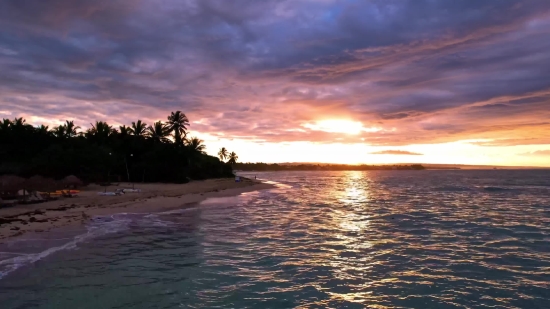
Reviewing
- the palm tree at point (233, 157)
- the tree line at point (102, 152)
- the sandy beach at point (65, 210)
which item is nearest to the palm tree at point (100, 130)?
the tree line at point (102, 152)

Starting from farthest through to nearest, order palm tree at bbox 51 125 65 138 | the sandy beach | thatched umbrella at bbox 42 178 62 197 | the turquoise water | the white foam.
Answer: palm tree at bbox 51 125 65 138 < thatched umbrella at bbox 42 178 62 197 < the sandy beach < the white foam < the turquoise water

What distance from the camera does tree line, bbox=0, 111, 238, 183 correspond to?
160 feet

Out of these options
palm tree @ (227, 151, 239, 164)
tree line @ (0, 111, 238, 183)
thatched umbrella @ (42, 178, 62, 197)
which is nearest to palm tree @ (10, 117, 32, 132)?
tree line @ (0, 111, 238, 183)

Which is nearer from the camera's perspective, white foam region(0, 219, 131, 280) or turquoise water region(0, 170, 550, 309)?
turquoise water region(0, 170, 550, 309)

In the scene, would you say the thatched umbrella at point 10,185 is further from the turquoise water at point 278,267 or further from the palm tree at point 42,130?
the palm tree at point 42,130

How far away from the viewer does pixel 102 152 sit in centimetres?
5184

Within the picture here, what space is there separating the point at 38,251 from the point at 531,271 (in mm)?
17221

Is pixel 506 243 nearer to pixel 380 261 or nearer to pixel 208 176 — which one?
pixel 380 261

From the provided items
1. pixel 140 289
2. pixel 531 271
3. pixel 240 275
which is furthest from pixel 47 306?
pixel 531 271

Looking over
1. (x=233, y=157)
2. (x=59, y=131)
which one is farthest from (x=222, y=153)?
(x=59, y=131)

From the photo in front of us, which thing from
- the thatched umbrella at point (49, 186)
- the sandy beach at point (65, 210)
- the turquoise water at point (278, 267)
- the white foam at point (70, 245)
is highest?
the thatched umbrella at point (49, 186)

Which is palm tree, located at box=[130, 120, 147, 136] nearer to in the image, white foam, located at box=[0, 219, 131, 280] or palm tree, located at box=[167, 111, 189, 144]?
palm tree, located at box=[167, 111, 189, 144]

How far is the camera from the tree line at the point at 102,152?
160 feet

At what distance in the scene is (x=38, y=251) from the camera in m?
13.5
